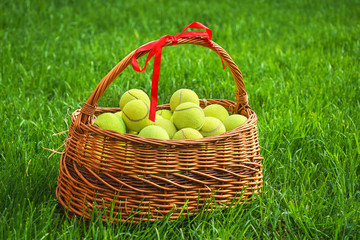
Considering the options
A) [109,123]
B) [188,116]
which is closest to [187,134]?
[188,116]

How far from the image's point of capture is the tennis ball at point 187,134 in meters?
1.73

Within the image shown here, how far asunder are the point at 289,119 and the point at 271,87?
2.21ft

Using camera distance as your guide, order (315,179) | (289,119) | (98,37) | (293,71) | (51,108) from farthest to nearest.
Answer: (98,37)
(293,71)
(51,108)
(289,119)
(315,179)

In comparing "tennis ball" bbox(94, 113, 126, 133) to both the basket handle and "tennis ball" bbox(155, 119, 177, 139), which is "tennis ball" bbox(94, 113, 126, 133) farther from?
"tennis ball" bbox(155, 119, 177, 139)

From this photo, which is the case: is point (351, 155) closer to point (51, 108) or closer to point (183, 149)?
point (183, 149)

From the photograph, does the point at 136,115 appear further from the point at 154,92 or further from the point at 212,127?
the point at 212,127

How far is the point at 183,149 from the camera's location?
1599mm

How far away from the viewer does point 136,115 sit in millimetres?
1831

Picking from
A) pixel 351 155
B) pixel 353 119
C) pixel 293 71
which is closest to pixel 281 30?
pixel 293 71

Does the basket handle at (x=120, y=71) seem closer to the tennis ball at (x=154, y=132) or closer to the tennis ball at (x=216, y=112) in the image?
the tennis ball at (x=216, y=112)

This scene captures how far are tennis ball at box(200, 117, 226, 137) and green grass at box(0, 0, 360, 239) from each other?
356 mm

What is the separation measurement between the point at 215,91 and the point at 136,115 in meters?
1.35

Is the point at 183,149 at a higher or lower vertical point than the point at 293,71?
higher

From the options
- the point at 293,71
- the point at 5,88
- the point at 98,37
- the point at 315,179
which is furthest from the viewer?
the point at 98,37
